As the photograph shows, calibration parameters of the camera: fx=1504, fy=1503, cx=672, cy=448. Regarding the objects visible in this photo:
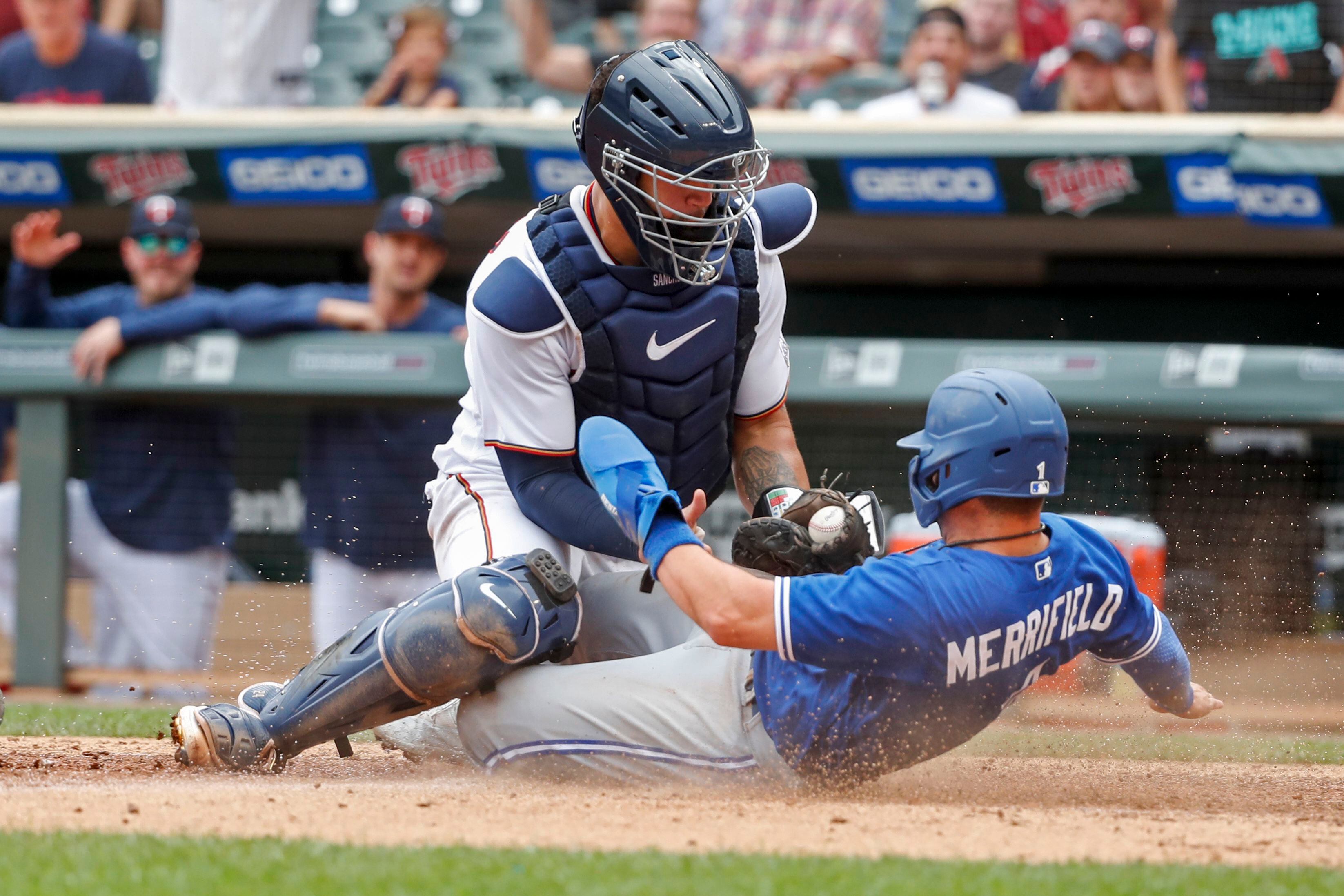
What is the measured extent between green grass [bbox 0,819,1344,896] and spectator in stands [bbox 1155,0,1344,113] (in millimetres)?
5007

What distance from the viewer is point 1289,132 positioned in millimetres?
5914

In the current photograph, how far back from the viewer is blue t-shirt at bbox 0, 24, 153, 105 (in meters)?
7.07

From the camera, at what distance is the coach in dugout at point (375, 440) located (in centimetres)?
557

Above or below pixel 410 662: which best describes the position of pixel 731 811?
below

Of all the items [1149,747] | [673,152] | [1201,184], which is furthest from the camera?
[1201,184]

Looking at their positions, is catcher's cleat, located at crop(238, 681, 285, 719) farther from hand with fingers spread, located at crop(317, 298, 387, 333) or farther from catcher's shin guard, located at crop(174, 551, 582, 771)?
hand with fingers spread, located at crop(317, 298, 387, 333)

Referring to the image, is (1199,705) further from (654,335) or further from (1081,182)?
(1081,182)

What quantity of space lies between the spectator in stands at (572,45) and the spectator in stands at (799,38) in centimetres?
24

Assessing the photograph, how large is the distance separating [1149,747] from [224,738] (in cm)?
244

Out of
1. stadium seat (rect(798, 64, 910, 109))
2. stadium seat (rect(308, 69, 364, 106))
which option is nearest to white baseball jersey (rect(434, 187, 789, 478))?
stadium seat (rect(798, 64, 910, 109))

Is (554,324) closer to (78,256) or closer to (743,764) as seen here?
(743,764)

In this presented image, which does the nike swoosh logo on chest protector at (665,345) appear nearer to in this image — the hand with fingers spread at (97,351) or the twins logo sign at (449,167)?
the hand with fingers spread at (97,351)

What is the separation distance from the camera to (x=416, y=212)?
18.4ft

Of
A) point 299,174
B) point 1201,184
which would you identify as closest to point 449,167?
point 299,174
